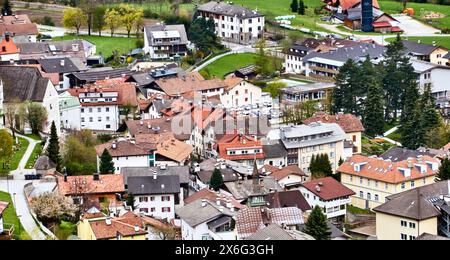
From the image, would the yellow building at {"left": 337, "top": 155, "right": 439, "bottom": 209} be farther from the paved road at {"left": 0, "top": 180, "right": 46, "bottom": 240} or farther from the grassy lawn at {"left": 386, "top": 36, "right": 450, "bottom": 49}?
the grassy lawn at {"left": 386, "top": 36, "right": 450, "bottom": 49}

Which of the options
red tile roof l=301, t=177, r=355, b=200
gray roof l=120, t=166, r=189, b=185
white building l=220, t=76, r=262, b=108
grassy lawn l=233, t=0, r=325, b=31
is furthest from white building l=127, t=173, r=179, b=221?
grassy lawn l=233, t=0, r=325, b=31

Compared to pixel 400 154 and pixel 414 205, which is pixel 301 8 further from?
pixel 414 205

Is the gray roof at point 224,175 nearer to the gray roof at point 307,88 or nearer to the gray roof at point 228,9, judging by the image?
the gray roof at point 307,88

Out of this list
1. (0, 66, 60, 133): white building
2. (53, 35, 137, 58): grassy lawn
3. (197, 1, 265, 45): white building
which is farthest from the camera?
(197, 1, 265, 45): white building

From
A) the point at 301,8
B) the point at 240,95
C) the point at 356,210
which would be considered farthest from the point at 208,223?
the point at 301,8
